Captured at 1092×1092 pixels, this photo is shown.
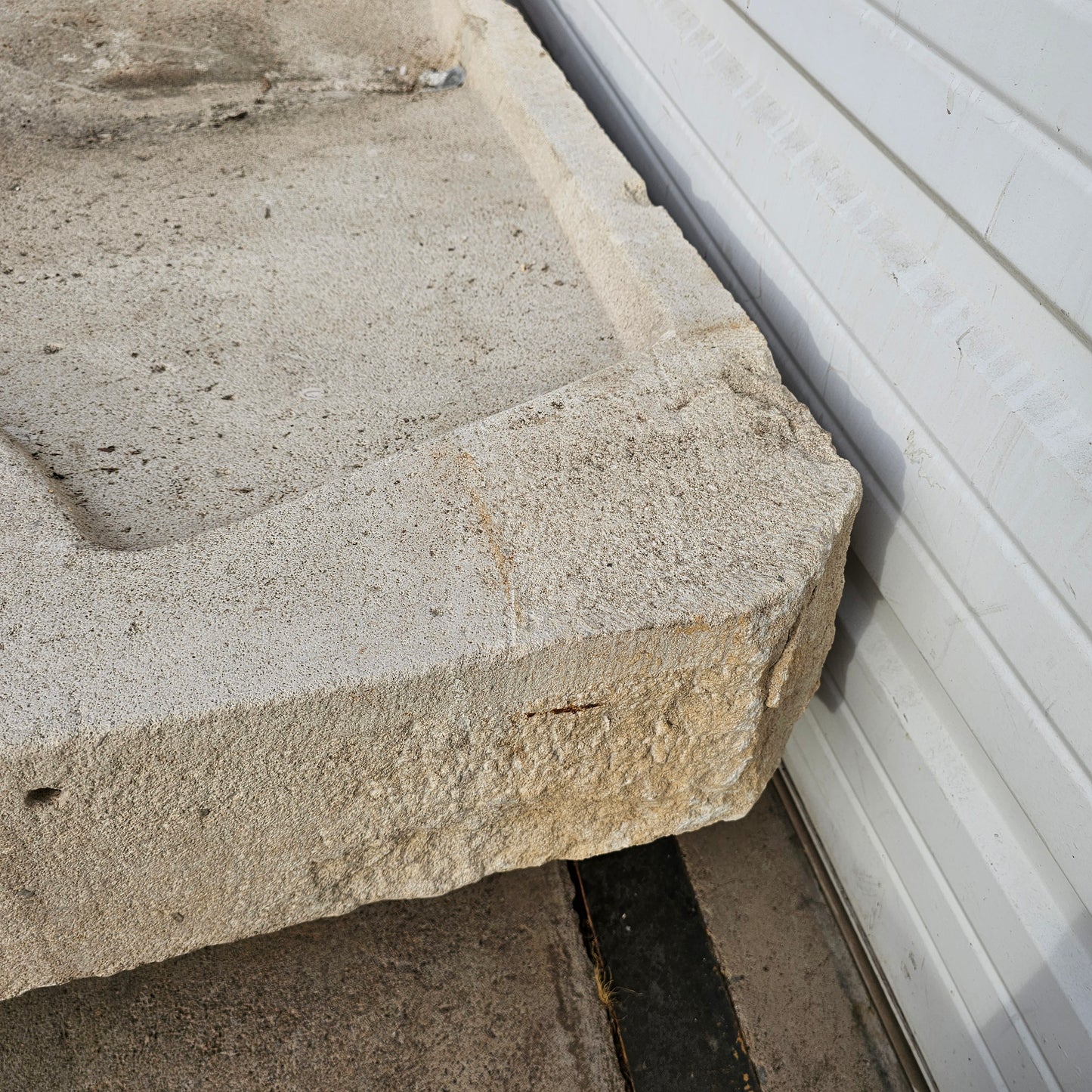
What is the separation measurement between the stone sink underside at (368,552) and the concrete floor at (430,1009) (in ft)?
1.08

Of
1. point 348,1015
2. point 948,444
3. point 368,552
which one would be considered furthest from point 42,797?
point 948,444

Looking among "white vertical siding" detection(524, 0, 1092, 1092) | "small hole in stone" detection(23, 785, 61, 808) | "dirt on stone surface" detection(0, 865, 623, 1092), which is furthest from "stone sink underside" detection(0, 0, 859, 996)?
"dirt on stone surface" detection(0, 865, 623, 1092)

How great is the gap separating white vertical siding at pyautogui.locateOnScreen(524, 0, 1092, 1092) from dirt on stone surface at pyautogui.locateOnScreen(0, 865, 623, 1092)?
2.18 feet

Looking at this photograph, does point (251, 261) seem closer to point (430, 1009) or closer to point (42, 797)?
point (42, 797)

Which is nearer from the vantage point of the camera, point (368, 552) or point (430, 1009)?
point (368, 552)

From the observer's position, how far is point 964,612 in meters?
1.51

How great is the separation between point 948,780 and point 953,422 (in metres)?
0.62

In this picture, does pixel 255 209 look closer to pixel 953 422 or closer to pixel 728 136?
pixel 728 136

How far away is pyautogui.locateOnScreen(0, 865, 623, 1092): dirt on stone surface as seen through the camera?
165cm

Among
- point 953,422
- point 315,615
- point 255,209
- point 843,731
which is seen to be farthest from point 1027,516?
point 255,209

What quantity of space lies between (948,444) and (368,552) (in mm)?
912

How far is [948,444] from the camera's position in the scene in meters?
1.49

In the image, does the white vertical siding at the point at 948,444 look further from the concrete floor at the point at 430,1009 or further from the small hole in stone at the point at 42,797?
the small hole in stone at the point at 42,797

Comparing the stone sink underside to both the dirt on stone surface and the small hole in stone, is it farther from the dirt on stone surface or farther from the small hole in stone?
the dirt on stone surface
